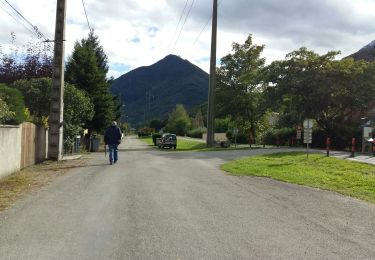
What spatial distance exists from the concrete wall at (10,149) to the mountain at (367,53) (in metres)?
51.4

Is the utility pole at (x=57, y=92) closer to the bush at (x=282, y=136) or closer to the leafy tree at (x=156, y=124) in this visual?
the bush at (x=282, y=136)

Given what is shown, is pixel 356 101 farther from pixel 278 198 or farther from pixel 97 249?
pixel 97 249

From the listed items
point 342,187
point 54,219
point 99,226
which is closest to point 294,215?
point 99,226

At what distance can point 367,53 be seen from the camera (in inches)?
2463

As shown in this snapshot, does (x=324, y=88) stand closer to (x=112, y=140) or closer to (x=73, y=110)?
(x=73, y=110)

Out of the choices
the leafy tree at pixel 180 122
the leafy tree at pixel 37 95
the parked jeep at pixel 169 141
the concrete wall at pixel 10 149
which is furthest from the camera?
the leafy tree at pixel 180 122

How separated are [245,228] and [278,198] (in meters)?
3.58

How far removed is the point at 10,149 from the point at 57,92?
7.05 meters

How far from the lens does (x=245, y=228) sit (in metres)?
7.75

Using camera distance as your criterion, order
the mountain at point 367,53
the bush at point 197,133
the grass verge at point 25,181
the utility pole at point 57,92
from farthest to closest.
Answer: the bush at point 197,133 < the mountain at point 367,53 < the utility pole at point 57,92 < the grass verge at point 25,181

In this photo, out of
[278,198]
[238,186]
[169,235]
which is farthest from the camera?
[238,186]

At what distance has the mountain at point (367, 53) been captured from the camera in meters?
60.2

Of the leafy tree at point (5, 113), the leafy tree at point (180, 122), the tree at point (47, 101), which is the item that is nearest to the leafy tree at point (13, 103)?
the leafy tree at point (5, 113)

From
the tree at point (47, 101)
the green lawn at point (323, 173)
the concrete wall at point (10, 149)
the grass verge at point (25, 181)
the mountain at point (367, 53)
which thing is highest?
the mountain at point (367, 53)
